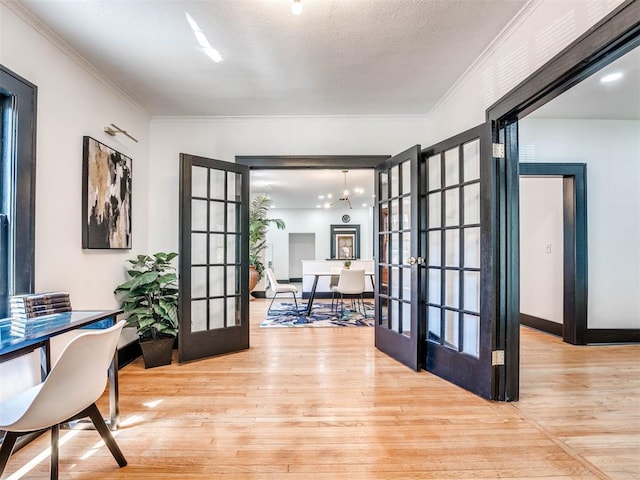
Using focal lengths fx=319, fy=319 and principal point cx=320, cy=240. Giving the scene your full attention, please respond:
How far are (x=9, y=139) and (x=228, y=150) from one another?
2.03 metres

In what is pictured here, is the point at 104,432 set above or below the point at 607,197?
below

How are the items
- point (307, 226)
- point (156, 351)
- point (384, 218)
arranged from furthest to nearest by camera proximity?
point (307, 226) < point (384, 218) < point (156, 351)

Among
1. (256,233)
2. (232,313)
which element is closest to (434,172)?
(232,313)

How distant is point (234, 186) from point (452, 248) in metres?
2.36

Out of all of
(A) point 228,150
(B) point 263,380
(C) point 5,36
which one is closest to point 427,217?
(B) point 263,380

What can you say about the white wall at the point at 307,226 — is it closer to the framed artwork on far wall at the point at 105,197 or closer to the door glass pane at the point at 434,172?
the framed artwork on far wall at the point at 105,197

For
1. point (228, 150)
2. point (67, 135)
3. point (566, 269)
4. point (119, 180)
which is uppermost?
point (228, 150)

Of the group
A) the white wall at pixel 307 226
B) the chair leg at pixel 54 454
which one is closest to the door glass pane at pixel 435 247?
the chair leg at pixel 54 454

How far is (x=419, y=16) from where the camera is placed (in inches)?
82.7

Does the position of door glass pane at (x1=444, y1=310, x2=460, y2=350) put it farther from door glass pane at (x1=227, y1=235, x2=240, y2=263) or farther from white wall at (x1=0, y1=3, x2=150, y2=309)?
white wall at (x1=0, y1=3, x2=150, y2=309)

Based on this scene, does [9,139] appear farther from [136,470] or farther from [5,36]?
[136,470]

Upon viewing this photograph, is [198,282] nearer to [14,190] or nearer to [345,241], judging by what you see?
[14,190]

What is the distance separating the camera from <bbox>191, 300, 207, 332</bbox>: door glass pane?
321 centimetres

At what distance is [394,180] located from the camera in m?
3.42
